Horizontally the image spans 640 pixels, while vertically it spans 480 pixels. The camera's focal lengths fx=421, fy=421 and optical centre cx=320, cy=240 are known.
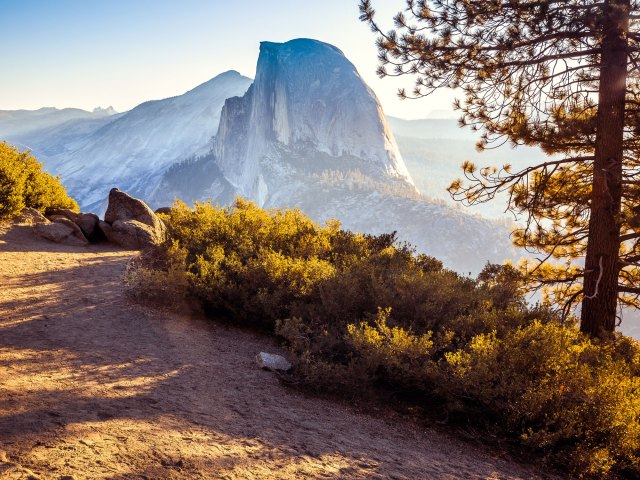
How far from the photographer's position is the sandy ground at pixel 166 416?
9.78 ft

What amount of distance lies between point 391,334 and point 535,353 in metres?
1.72

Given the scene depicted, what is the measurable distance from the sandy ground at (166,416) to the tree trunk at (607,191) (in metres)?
4.46

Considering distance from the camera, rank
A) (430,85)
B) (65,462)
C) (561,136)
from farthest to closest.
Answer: (430,85) → (561,136) → (65,462)

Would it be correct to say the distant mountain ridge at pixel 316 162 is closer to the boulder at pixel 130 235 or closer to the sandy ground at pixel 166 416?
the boulder at pixel 130 235

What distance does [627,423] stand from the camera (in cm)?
414

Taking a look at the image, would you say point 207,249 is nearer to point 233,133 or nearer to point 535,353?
point 535,353

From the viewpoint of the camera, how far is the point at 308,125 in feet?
484

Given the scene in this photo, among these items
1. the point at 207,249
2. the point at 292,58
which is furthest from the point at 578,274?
the point at 292,58

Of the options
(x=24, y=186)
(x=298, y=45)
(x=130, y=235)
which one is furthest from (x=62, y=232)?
(x=298, y=45)

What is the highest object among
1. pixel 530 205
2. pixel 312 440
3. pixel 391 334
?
pixel 530 205

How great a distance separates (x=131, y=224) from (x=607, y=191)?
1089 cm

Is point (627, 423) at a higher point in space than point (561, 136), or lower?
lower

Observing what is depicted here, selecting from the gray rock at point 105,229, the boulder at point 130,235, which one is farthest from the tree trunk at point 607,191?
the gray rock at point 105,229

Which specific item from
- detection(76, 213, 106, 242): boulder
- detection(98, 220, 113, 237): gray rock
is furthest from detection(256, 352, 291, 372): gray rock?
detection(76, 213, 106, 242): boulder
